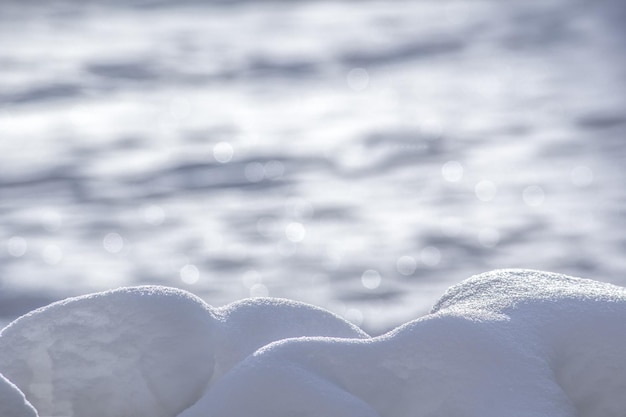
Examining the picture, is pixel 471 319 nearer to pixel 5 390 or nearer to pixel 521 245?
pixel 5 390

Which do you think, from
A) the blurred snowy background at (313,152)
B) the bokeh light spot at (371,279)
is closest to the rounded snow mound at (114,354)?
the blurred snowy background at (313,152)

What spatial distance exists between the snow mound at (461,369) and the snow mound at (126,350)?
0.11 metres

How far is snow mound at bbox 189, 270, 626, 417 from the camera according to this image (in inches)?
52.9

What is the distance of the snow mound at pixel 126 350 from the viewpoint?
144cm

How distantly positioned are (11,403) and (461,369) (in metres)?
0.56

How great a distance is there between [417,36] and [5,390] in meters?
6.24

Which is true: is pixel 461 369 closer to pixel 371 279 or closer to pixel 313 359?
pixel 313 359

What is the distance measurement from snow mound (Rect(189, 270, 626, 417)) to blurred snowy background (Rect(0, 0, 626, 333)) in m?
1.89

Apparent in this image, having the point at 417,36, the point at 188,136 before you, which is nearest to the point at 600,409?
the point at 188,136

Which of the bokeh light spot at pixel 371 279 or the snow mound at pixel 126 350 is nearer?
the snow mound at pixel 126 350

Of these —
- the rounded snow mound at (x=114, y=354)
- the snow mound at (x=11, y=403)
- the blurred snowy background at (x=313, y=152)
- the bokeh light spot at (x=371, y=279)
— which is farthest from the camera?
the blurred snowy background at (x=313, y=152)

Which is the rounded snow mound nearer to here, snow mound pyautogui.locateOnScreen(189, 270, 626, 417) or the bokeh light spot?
snow mound pyautogui.locateOnScreen(189, 270, 626, 417)

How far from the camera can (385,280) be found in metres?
3.77

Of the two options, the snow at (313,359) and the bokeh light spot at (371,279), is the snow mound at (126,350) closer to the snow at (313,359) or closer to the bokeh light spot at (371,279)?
the snow at (313,359)
